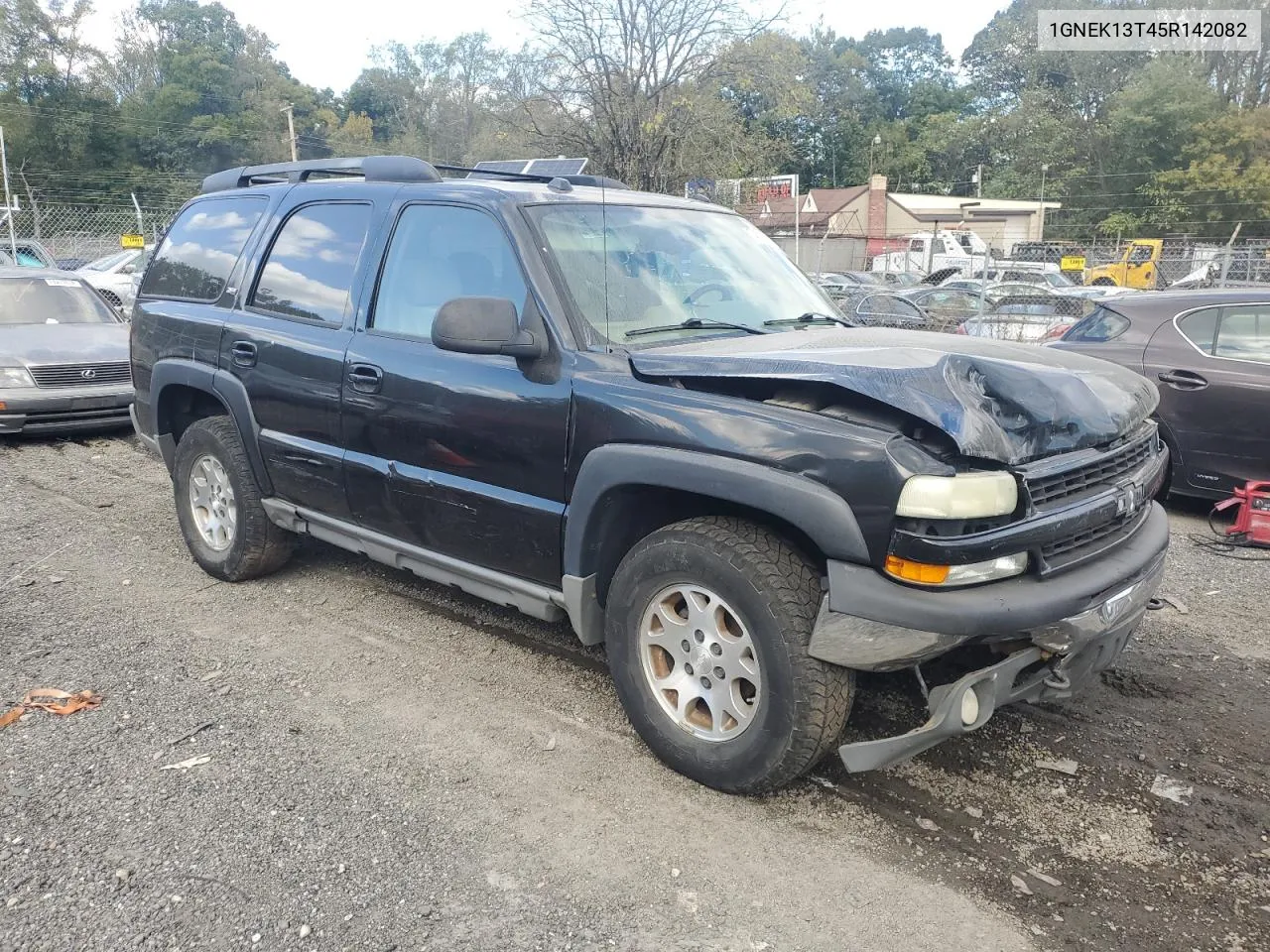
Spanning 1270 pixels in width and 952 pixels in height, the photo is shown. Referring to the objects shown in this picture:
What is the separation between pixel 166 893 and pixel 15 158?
56675mm

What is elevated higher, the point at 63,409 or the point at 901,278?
the point at 901,278

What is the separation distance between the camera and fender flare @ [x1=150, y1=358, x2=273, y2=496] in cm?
455

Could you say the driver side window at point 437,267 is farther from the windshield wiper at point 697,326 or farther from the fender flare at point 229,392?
the fender flare at point 229,392

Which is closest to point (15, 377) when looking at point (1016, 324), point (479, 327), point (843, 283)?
point (479, 327)

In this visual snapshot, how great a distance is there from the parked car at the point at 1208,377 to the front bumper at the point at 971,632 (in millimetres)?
3992

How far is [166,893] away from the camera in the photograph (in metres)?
2.60

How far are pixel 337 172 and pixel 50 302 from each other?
6.29 metres

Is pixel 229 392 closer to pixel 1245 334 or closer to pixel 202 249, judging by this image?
pixel 202 249

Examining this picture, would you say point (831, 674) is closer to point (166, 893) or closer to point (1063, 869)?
point (1063, 869)

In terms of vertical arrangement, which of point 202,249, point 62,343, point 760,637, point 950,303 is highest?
point 202,249

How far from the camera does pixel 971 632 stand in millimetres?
2521

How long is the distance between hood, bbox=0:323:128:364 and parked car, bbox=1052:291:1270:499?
27.6ft

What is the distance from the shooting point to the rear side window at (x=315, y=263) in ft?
13.6

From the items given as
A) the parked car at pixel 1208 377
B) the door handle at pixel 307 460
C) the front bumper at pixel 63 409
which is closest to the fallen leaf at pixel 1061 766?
the door handle at pixel 307 460
